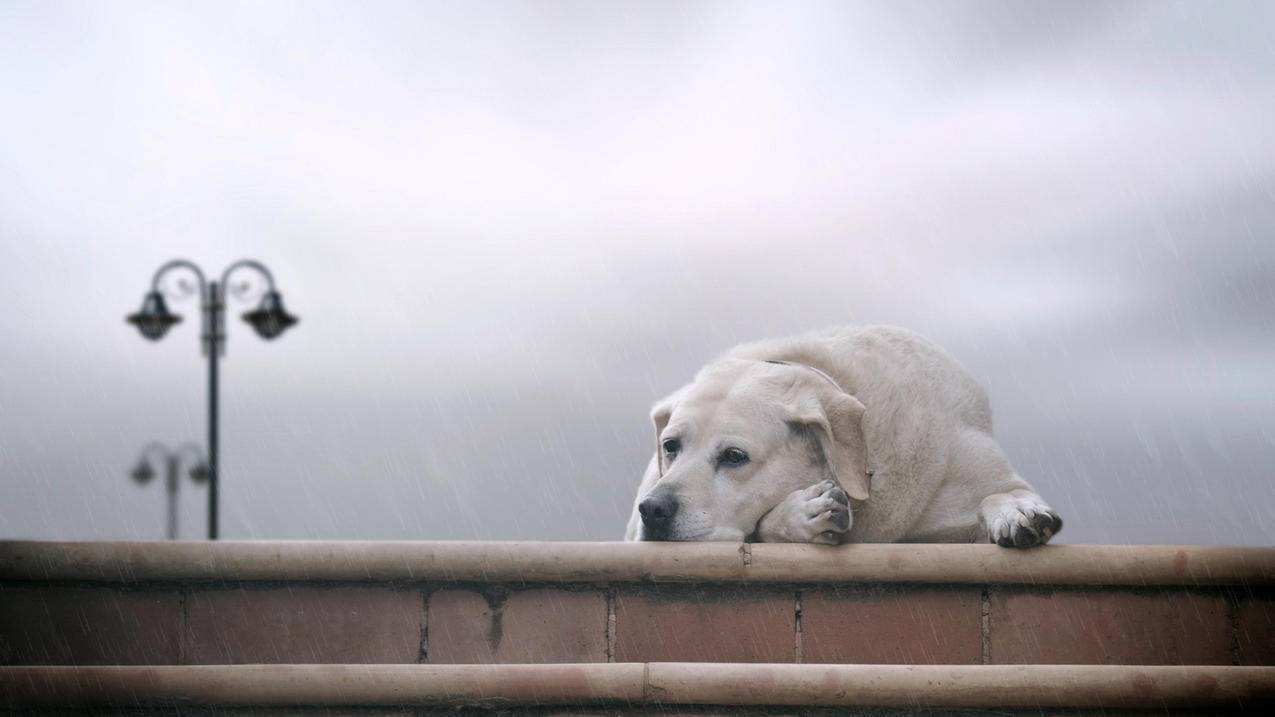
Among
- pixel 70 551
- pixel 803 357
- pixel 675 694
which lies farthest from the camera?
pixel 803 357

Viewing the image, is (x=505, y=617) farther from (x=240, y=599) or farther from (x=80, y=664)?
(x=80, y=664)

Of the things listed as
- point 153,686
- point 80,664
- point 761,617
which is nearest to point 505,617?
point 761,617

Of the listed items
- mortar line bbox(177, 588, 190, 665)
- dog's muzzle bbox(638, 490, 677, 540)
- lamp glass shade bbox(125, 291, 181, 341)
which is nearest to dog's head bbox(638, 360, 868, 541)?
dog's muzzle bbox(638, 490, 677, 540)

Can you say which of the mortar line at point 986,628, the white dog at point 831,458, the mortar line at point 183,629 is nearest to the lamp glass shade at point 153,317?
the white dog at point 831,458

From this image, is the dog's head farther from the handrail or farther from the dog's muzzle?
the handrail

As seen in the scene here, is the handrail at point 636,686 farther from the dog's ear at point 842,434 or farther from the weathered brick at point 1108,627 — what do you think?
the dog's ear at point 842,434

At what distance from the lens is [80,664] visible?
4.61 metres

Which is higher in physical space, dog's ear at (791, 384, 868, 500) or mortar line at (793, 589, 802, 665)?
dog's ear at (791, 384, 868, 500)

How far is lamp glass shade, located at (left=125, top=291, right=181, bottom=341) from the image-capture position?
511 inches

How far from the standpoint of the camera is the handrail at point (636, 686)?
431cm

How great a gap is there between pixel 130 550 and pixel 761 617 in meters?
2.46

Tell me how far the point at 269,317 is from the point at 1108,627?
10345 millimetres

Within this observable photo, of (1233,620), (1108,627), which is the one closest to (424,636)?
(1108,627)

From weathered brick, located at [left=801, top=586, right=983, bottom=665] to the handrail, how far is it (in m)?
0.19
